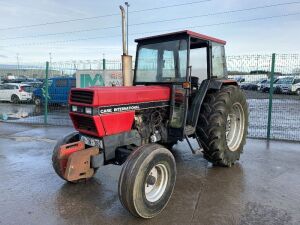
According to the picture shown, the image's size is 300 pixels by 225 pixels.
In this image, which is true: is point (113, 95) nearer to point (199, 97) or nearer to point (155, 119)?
point (155, 119)

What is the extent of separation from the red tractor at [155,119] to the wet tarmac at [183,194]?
0.99 ft

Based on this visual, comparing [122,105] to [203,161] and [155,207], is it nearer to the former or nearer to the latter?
[155,207]

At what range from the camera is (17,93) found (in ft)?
70.0

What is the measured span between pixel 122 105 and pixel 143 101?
17.6 inches

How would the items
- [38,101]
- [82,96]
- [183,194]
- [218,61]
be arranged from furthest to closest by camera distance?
[38,101] < [218,61] < [183,194] < [82,96]

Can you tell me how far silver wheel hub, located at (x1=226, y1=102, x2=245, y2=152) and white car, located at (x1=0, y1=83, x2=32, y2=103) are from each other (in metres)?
17.6

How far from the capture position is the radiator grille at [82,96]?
427cm

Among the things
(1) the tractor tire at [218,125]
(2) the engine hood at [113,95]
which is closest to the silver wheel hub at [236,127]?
(1) the tractor tire at [218,125]

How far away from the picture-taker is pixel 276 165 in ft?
20.4

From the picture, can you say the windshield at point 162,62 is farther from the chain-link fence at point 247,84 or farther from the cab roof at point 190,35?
the chain-link fence at point 247,84

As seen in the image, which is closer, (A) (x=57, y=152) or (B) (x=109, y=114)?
(B) (x=109, y=114)

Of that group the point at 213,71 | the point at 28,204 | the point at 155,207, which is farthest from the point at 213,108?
the point at 28,204

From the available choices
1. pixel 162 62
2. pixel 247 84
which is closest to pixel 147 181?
pixel 162 62

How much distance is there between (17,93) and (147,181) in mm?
19353
